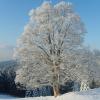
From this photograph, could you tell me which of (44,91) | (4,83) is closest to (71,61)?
(44,91)

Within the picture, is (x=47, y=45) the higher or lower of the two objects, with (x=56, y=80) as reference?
higher

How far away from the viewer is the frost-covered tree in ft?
101

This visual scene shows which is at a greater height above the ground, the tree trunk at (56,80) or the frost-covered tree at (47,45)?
the frost-covered tree at (47,45)

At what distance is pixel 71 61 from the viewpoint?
30.0 meters

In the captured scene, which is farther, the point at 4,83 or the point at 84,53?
the point at 4,83

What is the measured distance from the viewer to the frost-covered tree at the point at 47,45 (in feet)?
101

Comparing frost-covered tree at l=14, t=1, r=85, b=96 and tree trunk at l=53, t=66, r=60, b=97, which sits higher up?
frost-covered tree at l=14, t=1, r=85, b=96

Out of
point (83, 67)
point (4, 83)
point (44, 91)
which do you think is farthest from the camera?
point (4, 83)

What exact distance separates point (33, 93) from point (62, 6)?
37937 mm

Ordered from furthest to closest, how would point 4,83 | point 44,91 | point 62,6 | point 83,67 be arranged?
point 4,83 → point 44,91 → point 62,6 → point 83,67

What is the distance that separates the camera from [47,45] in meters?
31.0

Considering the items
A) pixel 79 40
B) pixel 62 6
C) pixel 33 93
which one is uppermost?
pixel 62 6

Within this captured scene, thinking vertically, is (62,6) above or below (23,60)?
above

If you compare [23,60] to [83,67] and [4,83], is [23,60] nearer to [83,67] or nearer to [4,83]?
[83,67]
